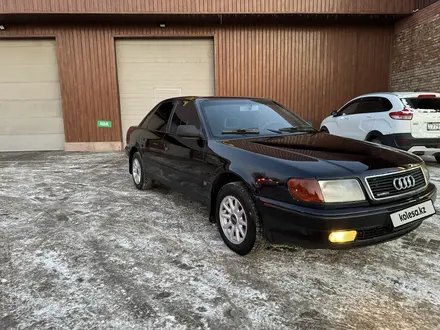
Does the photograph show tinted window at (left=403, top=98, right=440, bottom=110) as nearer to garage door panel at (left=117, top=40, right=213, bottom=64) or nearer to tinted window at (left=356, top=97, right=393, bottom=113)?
tinted window at (left=356, top=97, right=393, bottom=113)

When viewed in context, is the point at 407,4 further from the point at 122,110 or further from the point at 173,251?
the point at 173,251

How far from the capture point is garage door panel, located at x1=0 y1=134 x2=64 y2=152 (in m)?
10.7

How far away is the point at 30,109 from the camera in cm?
1061

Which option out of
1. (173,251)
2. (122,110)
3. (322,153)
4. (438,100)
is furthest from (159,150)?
(122,110)

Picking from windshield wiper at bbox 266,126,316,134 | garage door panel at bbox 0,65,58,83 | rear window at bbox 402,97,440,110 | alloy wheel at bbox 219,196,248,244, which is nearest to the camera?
alloy wheel at bbox 219,196,248,244

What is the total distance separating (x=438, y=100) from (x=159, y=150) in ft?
18.1

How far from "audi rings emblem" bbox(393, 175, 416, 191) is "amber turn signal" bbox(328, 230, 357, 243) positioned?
556mm

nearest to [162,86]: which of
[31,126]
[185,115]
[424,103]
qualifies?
[31,126]

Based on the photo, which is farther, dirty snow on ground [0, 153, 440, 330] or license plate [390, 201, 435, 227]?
license plate [390, 201, 435, 227]

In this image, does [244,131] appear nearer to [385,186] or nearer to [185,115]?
[185,115]

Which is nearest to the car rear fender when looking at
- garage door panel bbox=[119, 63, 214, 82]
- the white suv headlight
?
the white suv headlight

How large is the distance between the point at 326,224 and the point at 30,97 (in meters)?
11.0

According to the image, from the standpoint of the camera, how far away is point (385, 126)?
6.57 metres

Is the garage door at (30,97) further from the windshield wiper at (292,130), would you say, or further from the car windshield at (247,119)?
the windshield wiper at (292,130)
